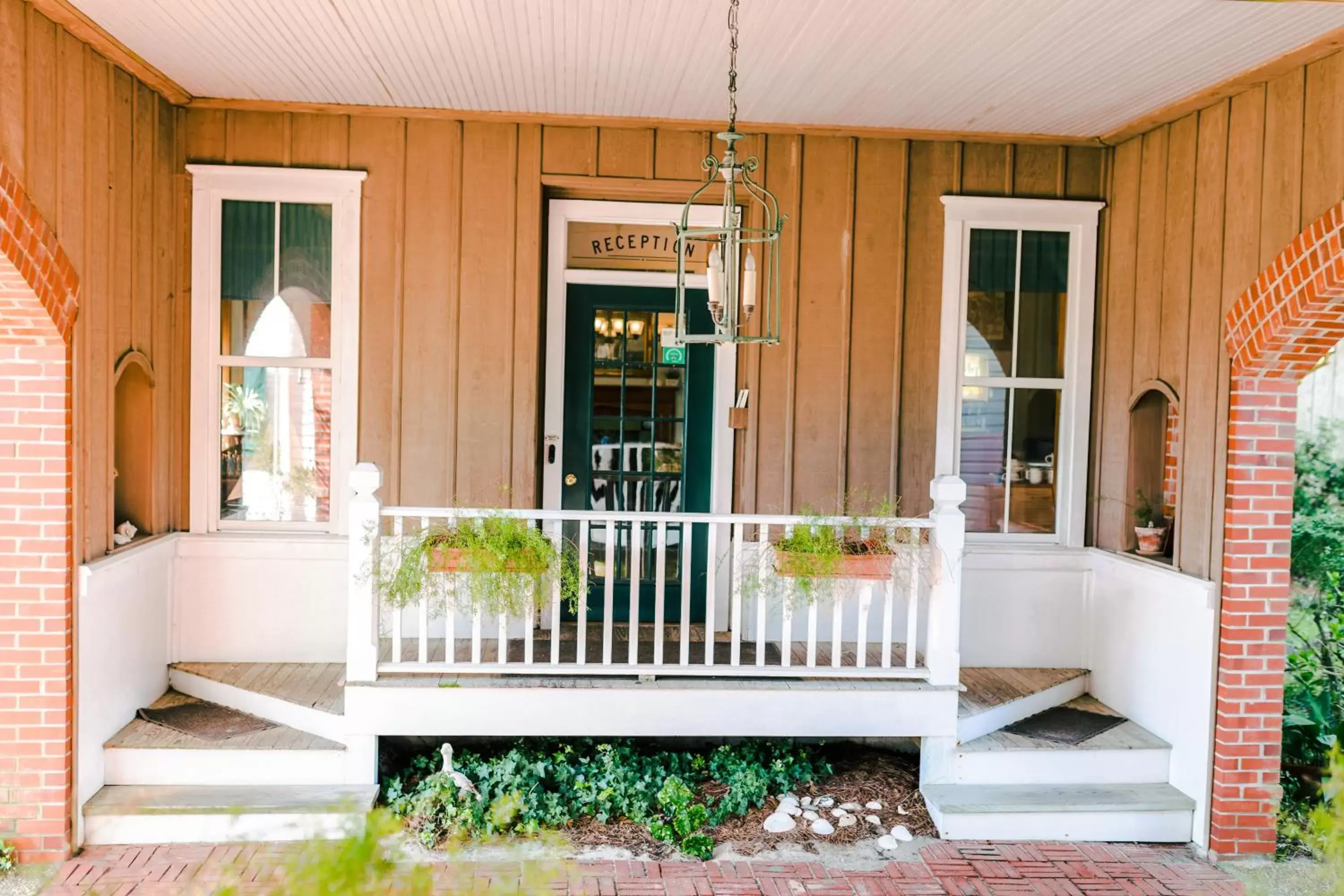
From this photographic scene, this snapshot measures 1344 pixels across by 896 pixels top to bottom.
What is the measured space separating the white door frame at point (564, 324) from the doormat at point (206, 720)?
6.46 feet

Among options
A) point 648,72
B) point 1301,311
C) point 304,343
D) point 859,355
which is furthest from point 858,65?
point 304,343

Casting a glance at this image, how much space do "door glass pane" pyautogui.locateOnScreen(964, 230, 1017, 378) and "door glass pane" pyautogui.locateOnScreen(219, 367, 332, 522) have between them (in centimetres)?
381

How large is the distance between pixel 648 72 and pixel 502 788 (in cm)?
356

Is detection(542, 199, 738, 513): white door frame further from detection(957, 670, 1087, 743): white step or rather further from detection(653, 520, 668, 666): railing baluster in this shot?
detection(957, 670, 1087, 743): white step

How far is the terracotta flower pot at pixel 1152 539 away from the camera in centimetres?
545

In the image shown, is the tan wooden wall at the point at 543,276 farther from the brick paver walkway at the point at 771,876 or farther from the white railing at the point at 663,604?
the brick paver walkway at the point at 771,876

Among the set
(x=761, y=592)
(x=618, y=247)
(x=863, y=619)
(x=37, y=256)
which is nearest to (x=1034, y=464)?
(x=863, y=619)

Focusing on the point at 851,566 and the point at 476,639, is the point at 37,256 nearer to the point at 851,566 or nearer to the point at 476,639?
the point at 476,639

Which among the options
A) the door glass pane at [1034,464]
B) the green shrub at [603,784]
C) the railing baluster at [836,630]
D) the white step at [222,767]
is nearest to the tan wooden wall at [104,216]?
the white step at [222,767]

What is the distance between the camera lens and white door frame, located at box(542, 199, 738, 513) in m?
5.88

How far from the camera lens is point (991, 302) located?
19.5ft

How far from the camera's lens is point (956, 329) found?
5891 mm

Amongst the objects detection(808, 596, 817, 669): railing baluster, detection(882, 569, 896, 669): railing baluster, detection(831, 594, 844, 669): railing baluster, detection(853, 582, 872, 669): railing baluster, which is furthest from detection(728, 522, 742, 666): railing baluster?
detection(882, 569, 896, 669): railing baluster

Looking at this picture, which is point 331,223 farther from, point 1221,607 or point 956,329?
point 1221,607
